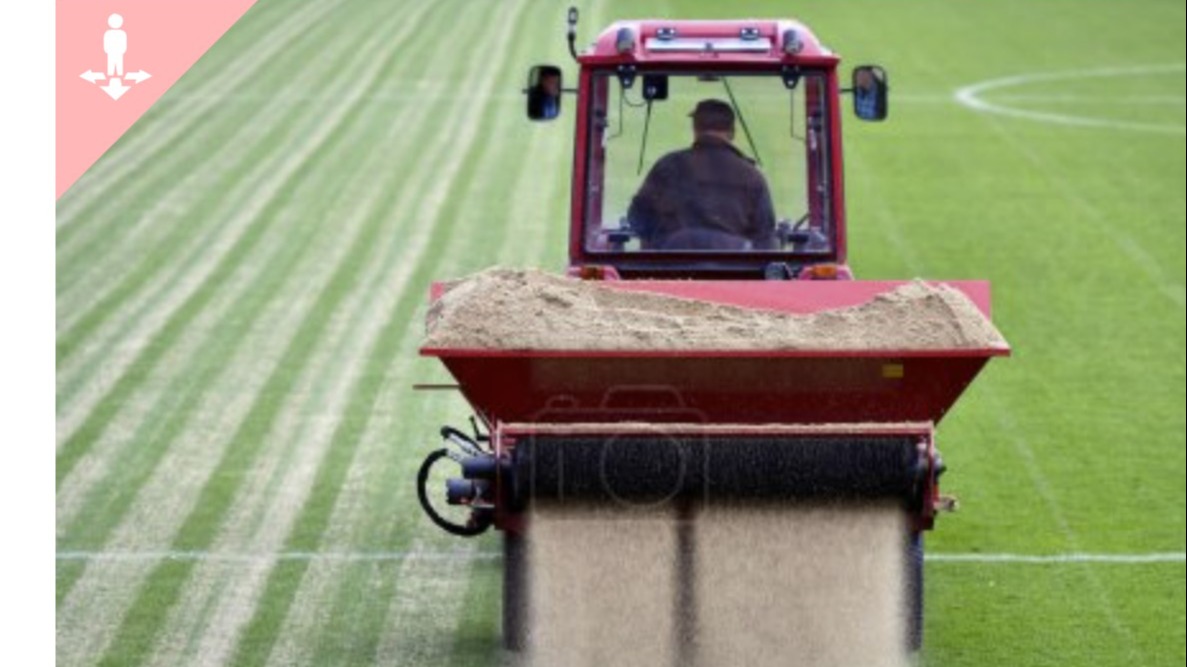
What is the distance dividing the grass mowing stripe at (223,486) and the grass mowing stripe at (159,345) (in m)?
0.89

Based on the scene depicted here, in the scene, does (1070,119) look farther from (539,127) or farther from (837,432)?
(837,432)

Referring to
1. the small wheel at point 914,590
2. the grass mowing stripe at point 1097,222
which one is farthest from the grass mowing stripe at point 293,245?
the grass mowing stripe at point 1097,222

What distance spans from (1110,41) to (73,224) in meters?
16.5

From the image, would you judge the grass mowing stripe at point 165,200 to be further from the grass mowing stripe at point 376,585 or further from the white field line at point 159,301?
the grass mowing stripe at point 376,585

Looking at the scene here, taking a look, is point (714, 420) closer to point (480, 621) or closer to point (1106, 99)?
point (480, 621)

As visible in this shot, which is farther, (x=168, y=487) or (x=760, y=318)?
(x=168, y=487)

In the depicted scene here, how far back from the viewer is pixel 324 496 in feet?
63.9

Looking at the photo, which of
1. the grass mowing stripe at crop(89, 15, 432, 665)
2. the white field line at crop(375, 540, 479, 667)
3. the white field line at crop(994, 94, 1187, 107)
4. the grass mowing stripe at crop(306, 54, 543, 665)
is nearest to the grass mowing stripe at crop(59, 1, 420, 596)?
the grass mowing stripe at crop(89, 15, 432, 665)

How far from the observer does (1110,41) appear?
40.5 metres

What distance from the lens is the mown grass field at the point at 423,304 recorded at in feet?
56.4

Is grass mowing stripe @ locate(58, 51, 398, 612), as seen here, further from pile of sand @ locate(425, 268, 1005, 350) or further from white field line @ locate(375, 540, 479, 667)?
pile of sand @ locate(425, 268, 1005, 350)

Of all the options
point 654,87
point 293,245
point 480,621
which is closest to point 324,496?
point 480,621

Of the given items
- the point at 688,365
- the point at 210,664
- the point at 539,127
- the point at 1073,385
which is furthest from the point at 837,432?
the point at 539,127

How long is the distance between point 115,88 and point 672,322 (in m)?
20.0
